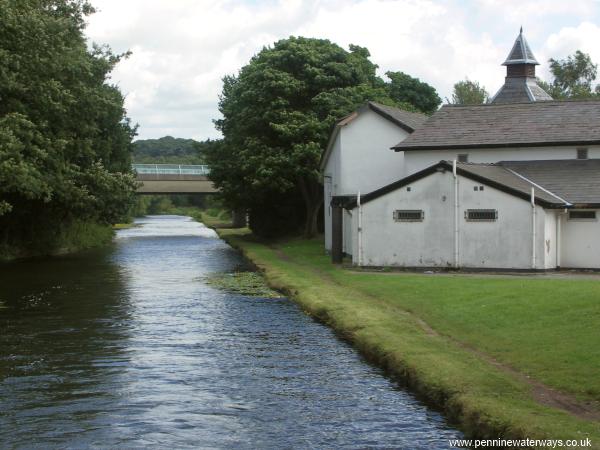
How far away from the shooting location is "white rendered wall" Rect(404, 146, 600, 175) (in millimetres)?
35875

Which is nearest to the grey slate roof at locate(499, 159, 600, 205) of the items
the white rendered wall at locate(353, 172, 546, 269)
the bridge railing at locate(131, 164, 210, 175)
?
the white rendered wall at locate(353, 172, 546, 269)

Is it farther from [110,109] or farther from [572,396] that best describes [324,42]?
[572,396]

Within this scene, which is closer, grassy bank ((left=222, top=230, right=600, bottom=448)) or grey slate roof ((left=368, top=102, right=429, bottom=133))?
grassy bank ((left=222, top=230, right=600, bottom=448))

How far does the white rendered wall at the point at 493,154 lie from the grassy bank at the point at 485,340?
327 inches

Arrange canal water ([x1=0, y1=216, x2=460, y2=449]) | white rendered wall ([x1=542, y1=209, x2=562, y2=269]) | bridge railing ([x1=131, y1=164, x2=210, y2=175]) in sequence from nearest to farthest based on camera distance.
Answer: canal water ([x1=0, y1=216, x2=460, y2=449]), white rendered wall ([x1=542, y1=209, x2=562, y2=269]), bridge railing ([x1=131, y1=164, x2=210, y2=175])

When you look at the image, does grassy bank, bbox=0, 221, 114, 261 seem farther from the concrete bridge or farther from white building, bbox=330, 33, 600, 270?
the concrete bridge

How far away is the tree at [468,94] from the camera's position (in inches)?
3900

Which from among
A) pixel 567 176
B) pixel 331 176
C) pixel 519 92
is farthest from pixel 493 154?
pixel 519 92

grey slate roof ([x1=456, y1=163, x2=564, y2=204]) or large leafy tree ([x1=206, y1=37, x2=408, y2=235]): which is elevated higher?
large leafy tree ([x1=206, y1=37, x2=408, y2=235])

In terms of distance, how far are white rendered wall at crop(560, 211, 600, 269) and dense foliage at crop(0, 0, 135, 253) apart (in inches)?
823

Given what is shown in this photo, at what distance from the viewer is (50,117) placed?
38938 mm

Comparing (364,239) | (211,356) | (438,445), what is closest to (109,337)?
(211,356)

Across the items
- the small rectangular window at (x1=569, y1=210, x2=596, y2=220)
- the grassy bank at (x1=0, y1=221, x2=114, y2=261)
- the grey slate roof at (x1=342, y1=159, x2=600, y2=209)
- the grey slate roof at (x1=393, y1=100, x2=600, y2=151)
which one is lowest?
the grassy bank at (x1=0, y1=221, x2=114, y2=261)

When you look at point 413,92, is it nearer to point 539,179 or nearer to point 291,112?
point 291,112
